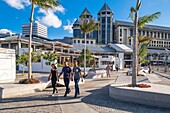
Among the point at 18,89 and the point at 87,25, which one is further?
the point at 87,25

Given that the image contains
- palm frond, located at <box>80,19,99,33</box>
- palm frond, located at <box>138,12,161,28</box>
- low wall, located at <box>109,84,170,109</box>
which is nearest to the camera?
low wall, located at <box>109,84,170,109</box>

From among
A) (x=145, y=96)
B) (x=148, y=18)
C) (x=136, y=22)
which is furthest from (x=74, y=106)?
(x=148, y=18)

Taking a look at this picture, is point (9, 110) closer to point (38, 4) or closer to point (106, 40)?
point (38, 4)

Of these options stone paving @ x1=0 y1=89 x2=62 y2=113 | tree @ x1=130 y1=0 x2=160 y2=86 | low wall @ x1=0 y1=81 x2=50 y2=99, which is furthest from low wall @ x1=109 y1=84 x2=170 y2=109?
low wall @ x1=0 y1=81 x2=50 y2=99

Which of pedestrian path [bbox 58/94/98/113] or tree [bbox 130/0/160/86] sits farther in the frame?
tree [bbox 130/0/160/86]

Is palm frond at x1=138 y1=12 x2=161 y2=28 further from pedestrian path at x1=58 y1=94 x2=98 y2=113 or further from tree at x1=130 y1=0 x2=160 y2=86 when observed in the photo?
pedestrian path at x1=58 y1=94 x2=98 y2=113

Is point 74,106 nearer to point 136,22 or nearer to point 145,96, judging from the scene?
point 145,96

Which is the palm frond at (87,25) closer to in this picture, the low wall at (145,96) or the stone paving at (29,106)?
the low wall at (145,96)

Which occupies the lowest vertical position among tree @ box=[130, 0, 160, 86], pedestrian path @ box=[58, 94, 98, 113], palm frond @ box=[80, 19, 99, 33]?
pedestrian path @ box=[58, 94, 98, 113]

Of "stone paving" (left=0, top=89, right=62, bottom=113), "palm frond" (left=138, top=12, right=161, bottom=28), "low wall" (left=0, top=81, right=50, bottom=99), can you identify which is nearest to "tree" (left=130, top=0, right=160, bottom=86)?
"palm frond" (left=138, top=12, right=161, bottom=28)

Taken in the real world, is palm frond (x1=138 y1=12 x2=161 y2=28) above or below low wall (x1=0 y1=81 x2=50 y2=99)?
above

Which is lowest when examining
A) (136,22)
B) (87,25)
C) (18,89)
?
(18,89)

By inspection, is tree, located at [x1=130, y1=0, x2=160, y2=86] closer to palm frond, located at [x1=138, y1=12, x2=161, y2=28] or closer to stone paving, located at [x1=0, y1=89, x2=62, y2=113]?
palm frond, located at [x1=138, y1=12, x2=161, y2=28]

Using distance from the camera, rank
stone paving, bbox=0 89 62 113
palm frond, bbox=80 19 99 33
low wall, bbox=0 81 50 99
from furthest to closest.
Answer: palm frond, bbox=80 19 99 33, low wall, bbox=0 81 50 99, stone paving, bbox=0 89 62 113
